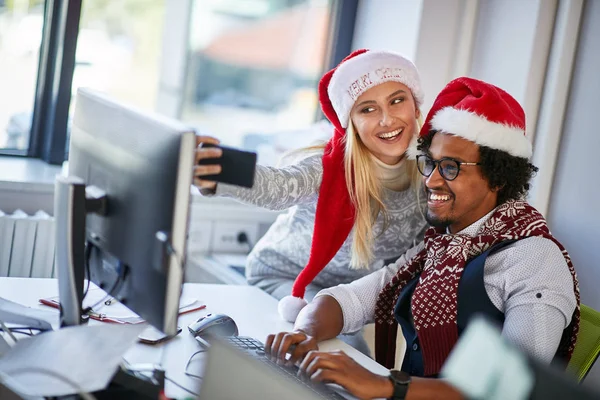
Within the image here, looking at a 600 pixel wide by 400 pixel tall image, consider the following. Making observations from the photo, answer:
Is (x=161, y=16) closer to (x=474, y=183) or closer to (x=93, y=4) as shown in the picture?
(x=93, y=4)

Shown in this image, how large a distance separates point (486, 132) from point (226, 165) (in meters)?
0.68

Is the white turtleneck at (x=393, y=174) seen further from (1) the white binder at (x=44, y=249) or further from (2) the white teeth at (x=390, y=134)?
(1) the white binder at (x=44, y=249)

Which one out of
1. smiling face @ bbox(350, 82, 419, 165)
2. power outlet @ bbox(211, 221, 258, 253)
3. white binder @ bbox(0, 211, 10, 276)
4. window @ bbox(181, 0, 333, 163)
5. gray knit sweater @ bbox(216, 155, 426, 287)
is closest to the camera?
gray knit sweater @ bbox(216, 155, 426, 287)

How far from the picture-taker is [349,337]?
236 centimetres

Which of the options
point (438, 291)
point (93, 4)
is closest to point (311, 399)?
point (438, 291)

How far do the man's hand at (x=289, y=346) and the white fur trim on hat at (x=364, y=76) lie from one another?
0.91 metres

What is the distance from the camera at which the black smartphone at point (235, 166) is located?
1.79m

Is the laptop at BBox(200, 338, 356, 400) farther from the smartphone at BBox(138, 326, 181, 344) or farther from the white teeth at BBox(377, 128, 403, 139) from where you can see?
the white teeth at BBox(377, 128, 403, 139)

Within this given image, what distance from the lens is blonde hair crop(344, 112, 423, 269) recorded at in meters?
2.48

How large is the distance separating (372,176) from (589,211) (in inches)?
31.7

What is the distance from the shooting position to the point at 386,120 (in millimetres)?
2467

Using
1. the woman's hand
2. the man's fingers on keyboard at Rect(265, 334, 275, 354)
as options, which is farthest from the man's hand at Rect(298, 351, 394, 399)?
the woman's hand

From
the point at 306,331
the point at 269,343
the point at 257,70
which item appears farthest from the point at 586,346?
the point at 257,70

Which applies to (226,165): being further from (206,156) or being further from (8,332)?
(8,332)
